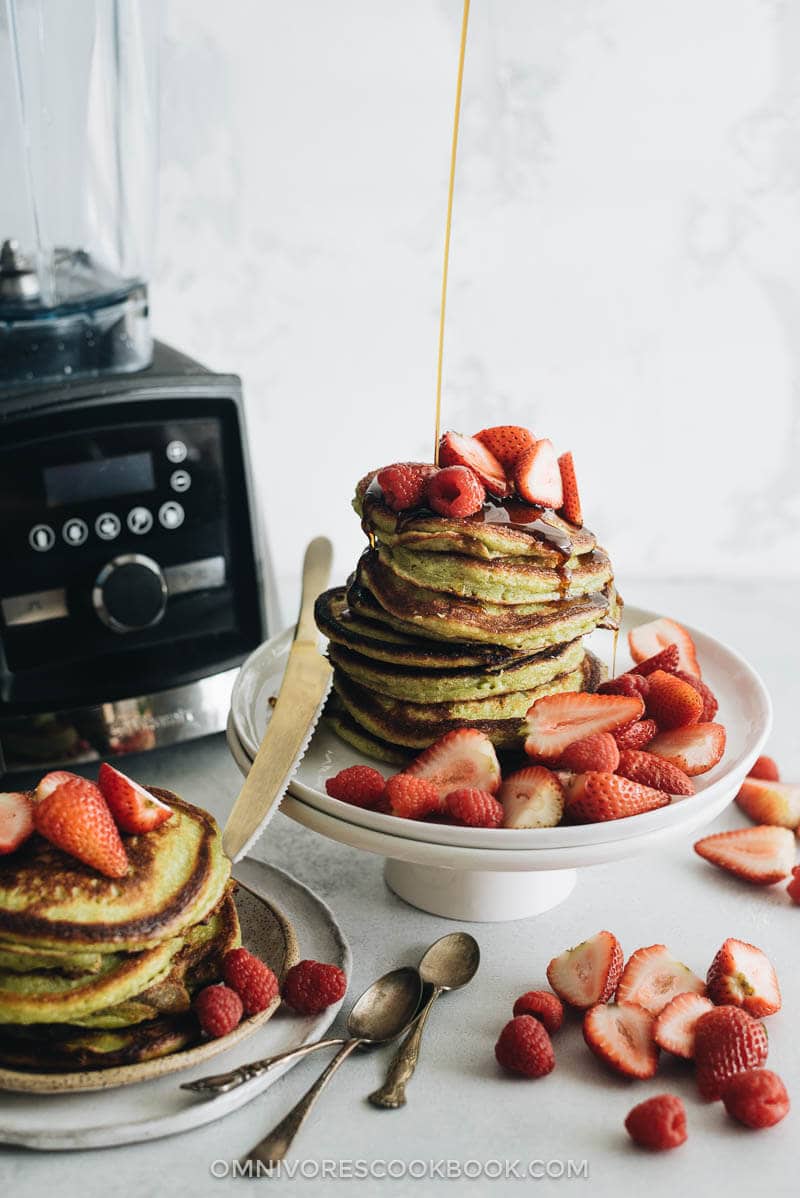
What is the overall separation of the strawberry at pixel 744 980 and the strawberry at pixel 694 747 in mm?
190

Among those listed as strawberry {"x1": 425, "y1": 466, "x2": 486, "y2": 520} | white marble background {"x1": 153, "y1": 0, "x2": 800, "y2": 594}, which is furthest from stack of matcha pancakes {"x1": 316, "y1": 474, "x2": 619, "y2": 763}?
white marble background {"x1": 153, "y1": 0, "x2": 800, "y2": 594}

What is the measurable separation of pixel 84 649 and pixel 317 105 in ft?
3.53

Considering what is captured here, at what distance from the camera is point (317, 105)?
2.12 m

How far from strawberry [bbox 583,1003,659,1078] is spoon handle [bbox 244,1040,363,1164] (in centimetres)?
24

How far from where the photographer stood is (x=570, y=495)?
1472mm

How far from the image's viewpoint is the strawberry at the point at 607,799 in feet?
4.11

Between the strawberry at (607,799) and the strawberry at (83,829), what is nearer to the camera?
the strawberry at (83,829)

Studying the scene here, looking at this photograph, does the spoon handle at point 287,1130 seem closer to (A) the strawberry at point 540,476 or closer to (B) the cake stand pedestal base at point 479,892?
(B) the cake stand pedestal base at point 479,892

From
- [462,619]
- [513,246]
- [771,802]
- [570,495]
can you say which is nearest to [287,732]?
[462,619]

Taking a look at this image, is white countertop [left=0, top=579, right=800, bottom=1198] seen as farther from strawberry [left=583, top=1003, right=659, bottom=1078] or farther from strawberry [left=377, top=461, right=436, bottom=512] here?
strawberry [left=377, top=461, right=436, bottom=512]

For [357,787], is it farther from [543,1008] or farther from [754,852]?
[754,852]

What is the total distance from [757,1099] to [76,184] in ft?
4.62

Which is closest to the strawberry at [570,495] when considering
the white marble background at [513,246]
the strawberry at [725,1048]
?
the strawberry at [725,1048]

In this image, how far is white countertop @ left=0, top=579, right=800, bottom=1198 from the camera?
41.3 inches
